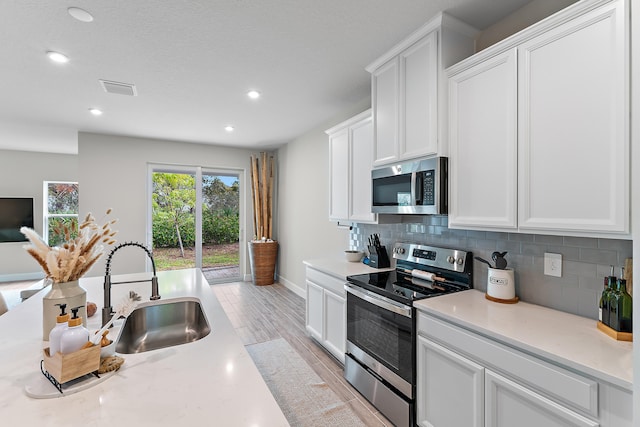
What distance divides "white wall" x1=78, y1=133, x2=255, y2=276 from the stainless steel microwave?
14.1 feet

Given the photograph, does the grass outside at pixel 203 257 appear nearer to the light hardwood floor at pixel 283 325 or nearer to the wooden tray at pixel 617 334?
the light hardwood floor at pixel 283 325

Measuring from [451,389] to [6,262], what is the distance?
28.4 ft

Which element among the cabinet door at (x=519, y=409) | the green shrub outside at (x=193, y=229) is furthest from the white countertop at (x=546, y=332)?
the green shrub outside at (x=193, y=229)

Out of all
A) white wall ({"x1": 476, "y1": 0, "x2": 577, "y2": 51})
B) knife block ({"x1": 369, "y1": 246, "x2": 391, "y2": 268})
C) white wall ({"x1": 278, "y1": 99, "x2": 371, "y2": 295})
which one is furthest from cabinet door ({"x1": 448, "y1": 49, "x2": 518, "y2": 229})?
white wall ({"x1": 278, "y1": 99, "x2": 371, "y2": 295})

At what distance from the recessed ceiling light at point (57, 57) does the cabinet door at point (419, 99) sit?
2733mm

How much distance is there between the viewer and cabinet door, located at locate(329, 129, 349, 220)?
3.08m

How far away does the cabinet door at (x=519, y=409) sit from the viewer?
1.17 metres

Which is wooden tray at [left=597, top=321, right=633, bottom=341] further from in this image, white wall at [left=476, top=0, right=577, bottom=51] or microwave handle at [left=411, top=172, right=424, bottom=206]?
white wall at [left=476, top=0, right=577, bottom=51]

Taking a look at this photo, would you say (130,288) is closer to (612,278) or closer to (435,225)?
(435,225)

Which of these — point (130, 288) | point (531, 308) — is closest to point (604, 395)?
point (531, 308)

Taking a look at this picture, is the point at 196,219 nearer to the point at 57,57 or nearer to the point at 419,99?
the point at 57,57

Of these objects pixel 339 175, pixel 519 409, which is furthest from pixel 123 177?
pixel 519 409

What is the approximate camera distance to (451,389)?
5.29 ft

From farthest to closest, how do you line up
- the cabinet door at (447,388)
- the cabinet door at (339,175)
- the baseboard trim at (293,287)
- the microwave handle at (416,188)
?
the baseboard trim at (293,287), the cabinet door at (339,175), the microwave handle at (416,188), the cabinet door at (447,388)
